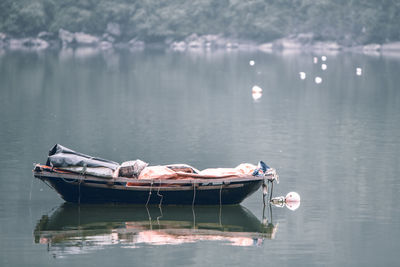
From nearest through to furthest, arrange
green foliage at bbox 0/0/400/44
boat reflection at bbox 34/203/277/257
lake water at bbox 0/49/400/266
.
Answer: lake water at bbox 0/49/400/266
boat reflection at bbox 34/203/277/257
green foliage at bbox 0/0/400/44

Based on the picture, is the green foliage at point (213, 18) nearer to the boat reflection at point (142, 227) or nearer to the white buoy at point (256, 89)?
the white buoy at point (256, 89)

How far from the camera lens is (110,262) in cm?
1459

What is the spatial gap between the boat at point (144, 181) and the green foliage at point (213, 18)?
279 feet

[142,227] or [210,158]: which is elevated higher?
[210,158]

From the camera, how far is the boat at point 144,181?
698 inches

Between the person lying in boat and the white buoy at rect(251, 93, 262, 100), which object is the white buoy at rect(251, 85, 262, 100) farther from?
the person lying in boat

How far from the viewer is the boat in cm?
1773

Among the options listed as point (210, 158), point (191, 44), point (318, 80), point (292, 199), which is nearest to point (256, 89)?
point (318, 80)

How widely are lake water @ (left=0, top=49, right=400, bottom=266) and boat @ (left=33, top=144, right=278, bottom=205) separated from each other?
317mm

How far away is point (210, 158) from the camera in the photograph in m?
24.8

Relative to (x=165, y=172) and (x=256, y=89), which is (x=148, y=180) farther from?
(x=256, y=89)

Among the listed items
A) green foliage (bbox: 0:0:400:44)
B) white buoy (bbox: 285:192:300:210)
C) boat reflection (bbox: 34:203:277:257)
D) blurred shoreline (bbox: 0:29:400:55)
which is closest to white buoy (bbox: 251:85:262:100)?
white buoy (bbox: 285:192:300:210)

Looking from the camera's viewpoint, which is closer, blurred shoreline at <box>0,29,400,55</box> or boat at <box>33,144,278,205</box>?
boat at <box>33,144,278,205</box>

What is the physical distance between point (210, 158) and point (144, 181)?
23.8 feet
